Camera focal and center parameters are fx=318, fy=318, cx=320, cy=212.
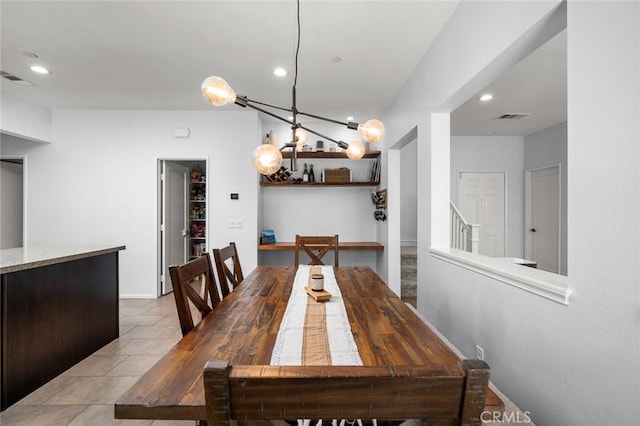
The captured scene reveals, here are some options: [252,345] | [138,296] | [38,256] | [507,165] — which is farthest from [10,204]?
[507,165]

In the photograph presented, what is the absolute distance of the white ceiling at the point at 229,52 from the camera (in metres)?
2.29

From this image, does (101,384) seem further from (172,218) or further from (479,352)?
(172,218)

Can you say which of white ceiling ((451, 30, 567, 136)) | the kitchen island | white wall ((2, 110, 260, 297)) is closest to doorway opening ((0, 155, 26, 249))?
white wall ((2, 110, 260, 297))

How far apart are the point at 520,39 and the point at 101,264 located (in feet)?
11.7

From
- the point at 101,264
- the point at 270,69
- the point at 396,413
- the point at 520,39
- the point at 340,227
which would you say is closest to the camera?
the point at 396,413

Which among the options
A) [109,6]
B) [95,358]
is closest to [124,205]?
[95,358]

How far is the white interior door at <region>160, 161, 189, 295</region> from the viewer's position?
469 centimetres

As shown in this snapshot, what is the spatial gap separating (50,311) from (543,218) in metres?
6.71

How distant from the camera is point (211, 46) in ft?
9.14

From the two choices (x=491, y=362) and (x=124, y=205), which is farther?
(x=124, y=205)

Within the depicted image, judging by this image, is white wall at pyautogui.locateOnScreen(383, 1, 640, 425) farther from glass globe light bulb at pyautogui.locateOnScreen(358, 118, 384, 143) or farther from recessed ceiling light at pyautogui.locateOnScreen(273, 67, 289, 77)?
recessed ceiling light at pyautogui.locateOnScreen(273, 67, 289, 77)

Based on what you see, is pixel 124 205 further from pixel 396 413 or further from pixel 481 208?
pixel 481 208

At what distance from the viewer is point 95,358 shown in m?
2.73

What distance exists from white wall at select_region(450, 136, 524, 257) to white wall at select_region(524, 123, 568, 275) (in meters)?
0.23
